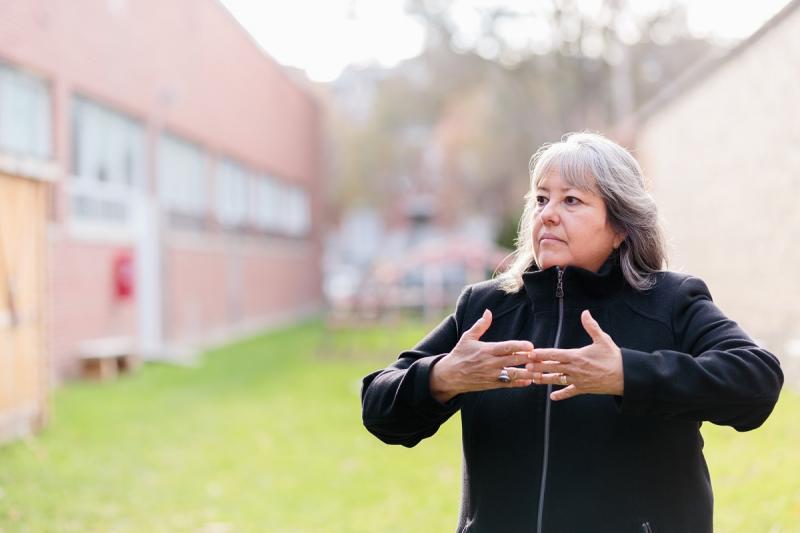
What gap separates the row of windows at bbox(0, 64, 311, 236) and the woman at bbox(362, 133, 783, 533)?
700 cm

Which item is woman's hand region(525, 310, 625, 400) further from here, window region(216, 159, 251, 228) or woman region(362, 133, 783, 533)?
window region(216, 159, 251, 228)

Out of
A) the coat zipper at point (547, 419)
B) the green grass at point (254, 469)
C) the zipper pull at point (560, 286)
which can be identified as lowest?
the green grass at point (254, 469)

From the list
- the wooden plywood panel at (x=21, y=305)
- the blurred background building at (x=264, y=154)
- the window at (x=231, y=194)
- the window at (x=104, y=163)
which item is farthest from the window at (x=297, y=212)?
the wooden plywood panel at (x=21, y=305)

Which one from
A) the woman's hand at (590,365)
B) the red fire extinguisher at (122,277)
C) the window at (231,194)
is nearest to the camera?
the woman's hand at (590,365)

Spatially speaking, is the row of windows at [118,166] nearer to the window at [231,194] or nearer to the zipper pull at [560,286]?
the window at [231,194]

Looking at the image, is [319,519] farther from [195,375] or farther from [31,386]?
[195,375]

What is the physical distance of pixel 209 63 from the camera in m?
19.9

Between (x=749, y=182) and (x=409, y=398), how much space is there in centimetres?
989

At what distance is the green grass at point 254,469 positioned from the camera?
6055 millimetres

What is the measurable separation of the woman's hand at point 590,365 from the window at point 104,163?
40.3ft

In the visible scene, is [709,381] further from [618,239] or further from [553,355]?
[618,239]

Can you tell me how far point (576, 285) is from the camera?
263 centimetres

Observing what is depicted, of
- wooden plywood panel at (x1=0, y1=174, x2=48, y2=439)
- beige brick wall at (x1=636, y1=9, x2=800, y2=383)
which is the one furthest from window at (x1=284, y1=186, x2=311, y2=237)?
wooden plywood panel at (x1=0, y1=174, x2=48, y2=439)

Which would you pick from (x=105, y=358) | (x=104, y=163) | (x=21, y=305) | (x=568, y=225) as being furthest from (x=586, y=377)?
(x=104, y=163)
